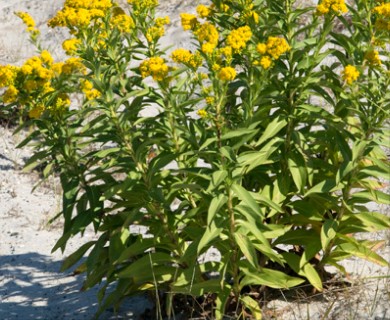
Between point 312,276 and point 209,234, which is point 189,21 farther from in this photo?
point 312,276

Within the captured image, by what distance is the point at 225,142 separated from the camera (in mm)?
3162

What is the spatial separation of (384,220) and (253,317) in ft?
2.81

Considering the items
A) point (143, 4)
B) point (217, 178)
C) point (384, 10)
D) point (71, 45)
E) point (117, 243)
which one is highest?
point (143, 4)

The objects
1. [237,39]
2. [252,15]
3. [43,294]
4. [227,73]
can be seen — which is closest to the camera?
[227,73]

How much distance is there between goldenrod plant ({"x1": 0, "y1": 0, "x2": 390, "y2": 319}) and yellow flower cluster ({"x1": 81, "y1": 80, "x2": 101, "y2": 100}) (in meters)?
0.02

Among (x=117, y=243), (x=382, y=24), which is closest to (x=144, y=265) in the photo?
(x=117, y=243)

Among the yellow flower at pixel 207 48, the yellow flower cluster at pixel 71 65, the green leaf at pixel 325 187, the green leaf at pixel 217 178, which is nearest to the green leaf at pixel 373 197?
the green leaf at pixel 325 187

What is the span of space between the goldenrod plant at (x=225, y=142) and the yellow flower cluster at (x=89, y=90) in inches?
0.6

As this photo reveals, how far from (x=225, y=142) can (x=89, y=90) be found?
0.91 meters

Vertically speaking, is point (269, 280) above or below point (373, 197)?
below

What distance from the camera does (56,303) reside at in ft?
14.9

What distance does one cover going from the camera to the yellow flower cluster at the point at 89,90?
3557 mm

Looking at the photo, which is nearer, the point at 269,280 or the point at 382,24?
the point at 382,24

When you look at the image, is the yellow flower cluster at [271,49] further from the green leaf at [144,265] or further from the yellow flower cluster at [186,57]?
the green leaf at [144,265]
